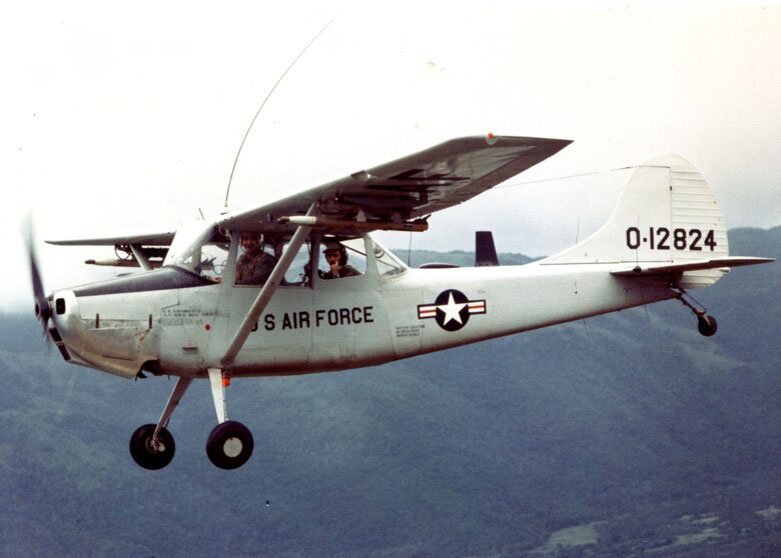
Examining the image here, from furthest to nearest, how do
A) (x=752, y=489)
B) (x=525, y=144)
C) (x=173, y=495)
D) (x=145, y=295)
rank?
(x=173, y=495) → (x=752, y=489) → (x=145, y=295) → (x=525, y=144)

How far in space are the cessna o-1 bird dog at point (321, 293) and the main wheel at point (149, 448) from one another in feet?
0.06

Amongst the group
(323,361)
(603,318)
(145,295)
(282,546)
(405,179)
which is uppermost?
(405,179)

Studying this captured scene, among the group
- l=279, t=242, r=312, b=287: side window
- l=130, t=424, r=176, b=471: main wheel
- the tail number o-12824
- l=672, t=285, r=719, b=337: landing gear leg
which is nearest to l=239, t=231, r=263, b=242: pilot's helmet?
l=279, t=242, r=312, b=287: side window

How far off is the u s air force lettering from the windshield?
0.82 meters

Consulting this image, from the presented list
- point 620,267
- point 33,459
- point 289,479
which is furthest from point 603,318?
point 620,267

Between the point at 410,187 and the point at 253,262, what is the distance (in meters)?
2.20

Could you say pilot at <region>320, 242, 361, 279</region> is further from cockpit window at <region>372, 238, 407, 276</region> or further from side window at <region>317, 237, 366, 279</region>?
cockpit window at <region>372, 238, 407, 276</region>

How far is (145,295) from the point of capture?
1336 cm

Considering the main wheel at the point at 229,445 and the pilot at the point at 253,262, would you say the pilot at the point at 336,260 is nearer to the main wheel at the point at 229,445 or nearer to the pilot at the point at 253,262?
the pilot at the point at 253,262

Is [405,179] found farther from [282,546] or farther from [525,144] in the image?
[282,546]

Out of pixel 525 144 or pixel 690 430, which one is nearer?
pixel 525 144

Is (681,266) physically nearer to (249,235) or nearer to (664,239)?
(664,239)

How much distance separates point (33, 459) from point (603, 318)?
87.7 m

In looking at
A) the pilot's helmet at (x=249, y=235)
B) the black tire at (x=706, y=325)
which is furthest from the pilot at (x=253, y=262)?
the black tire at (x=706, y=325)
